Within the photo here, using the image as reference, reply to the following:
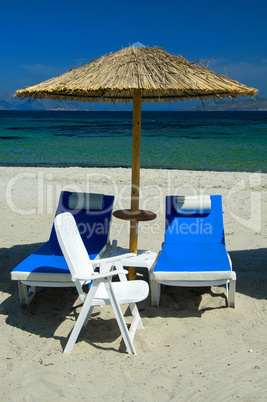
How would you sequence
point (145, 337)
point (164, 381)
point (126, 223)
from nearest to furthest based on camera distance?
point (164, 381), point (145, 337), point (126, 223)

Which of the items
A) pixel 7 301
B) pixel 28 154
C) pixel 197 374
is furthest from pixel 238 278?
pixel 28 154

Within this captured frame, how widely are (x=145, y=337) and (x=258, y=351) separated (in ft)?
2.87

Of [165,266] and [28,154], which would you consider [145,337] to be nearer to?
[165,266]

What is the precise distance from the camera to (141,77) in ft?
11.6

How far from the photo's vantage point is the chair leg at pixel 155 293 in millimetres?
3629

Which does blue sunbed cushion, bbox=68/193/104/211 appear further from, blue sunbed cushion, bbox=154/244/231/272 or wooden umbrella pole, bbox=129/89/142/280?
blue sunbed cushion, bbox=154/244/231/272

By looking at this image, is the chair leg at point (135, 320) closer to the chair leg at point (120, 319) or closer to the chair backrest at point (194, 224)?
the chair leg at point (120, 319)

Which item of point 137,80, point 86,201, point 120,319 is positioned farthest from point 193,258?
point 137,80

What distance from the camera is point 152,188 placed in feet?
29.7

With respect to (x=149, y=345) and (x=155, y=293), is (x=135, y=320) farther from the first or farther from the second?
(x=155, y=293)

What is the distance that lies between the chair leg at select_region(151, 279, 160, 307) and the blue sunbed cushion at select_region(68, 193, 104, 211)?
1.36 metres

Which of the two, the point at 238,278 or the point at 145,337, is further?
the point at 238,278

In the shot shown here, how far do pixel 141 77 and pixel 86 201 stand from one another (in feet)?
5.78

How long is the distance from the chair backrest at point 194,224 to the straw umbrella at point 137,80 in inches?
18.9
